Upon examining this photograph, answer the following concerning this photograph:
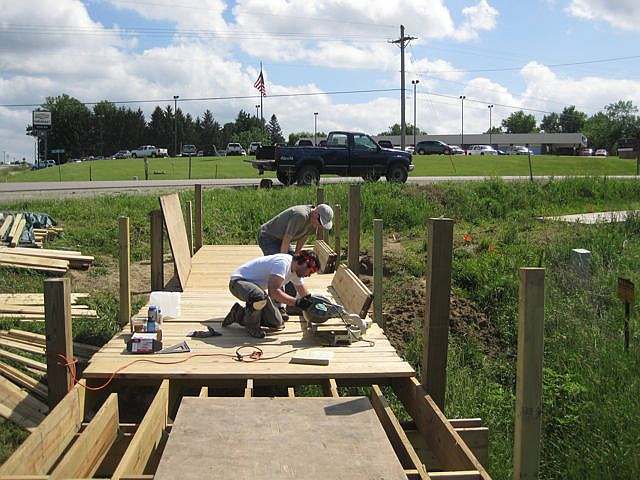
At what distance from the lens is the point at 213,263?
1101cm

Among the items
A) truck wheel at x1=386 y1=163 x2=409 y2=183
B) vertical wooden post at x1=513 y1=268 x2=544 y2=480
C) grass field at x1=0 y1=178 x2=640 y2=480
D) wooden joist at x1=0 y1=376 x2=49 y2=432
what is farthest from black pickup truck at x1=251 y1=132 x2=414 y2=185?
vertical wooden post at x1=513 y1=268 x2=544 y2=480

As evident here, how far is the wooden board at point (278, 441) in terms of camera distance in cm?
397

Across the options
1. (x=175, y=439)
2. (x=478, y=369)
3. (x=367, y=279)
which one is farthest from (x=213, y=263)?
(x=175, y=439)

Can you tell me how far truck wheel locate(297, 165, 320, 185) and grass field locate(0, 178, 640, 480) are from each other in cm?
321

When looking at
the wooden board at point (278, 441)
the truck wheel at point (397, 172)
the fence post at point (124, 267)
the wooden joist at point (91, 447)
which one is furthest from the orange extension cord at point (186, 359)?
the truck wheel at point (397, 172)

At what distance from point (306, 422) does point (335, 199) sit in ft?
40.9

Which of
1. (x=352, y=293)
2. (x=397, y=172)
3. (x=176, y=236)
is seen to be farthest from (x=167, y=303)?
(x=397, y=172)

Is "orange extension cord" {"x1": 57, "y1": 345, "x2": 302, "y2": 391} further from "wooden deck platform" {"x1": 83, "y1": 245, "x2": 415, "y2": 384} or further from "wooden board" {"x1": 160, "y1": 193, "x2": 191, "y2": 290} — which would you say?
"wooden board" {"x1": 160, "y1": 193, "x2": 191, "y2": 290}

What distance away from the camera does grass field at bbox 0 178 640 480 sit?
6.96 m

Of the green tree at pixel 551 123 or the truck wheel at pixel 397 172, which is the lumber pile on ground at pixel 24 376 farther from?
the green tree at pixel 551 123

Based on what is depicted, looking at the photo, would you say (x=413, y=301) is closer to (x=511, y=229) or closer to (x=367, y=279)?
(x=367, y=279)

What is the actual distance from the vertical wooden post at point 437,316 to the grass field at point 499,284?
145 cm

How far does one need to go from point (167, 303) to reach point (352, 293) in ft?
6.45

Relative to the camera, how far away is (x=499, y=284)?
11094mm
